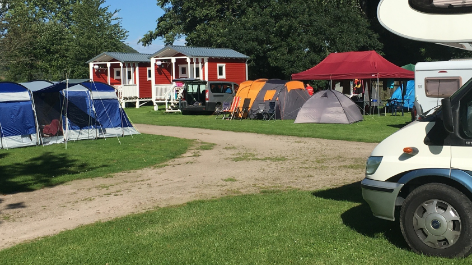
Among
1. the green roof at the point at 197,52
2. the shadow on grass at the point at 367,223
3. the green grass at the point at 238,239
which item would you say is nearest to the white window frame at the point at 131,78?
the green roof at the point at 197,52

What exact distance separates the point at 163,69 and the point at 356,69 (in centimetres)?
1733

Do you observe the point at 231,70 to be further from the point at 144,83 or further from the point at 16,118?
the point at 16,118

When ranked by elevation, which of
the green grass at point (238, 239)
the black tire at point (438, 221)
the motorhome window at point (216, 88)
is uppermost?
the motorhome window at point (216, 88)

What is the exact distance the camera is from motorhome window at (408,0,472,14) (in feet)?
15.4

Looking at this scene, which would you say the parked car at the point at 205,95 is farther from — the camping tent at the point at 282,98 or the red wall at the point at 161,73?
the red wall at the point at 161,73

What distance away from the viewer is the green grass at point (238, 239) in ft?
18.1

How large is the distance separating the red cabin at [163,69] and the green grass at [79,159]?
14886 millimetres

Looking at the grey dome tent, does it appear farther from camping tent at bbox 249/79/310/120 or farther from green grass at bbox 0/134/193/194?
green grass at bbox 0/134/193/194

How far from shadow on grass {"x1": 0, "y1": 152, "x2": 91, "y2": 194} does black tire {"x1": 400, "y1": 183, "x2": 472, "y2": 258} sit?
299 inches

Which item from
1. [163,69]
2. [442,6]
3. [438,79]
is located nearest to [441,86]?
[438,79]

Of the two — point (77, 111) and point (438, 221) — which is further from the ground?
point (77, 111)

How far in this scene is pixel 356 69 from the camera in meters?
25.5

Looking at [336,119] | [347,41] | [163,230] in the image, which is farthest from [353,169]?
[347,41]

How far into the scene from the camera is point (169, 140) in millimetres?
17531
